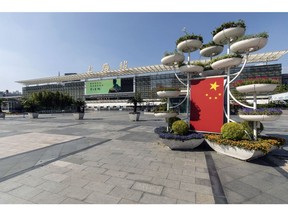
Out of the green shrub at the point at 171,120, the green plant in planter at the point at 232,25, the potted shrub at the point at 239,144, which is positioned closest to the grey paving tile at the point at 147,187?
the potted shrub at the point at 239,144

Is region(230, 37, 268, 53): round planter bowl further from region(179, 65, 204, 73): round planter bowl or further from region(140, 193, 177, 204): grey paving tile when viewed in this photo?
region(140, 193, 177, 204): grey paving tile

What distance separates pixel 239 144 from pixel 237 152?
34 centimetres

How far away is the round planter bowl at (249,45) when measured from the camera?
207 inches

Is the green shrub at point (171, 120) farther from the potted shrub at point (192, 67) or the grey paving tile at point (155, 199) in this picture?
the grey paving tile at point (155, 199)

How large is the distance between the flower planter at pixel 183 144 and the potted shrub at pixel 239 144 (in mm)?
568

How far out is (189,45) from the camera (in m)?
7.01

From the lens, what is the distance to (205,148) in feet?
23.0

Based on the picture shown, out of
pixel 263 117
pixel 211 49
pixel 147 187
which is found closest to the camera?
pixel 147 187

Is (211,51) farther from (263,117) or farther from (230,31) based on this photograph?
(263,117)

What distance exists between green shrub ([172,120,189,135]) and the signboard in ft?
203

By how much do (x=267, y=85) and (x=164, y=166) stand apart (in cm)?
434

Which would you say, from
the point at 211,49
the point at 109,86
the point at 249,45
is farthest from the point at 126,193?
the point at 109,86

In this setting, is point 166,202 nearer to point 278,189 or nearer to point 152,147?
point 278,189
